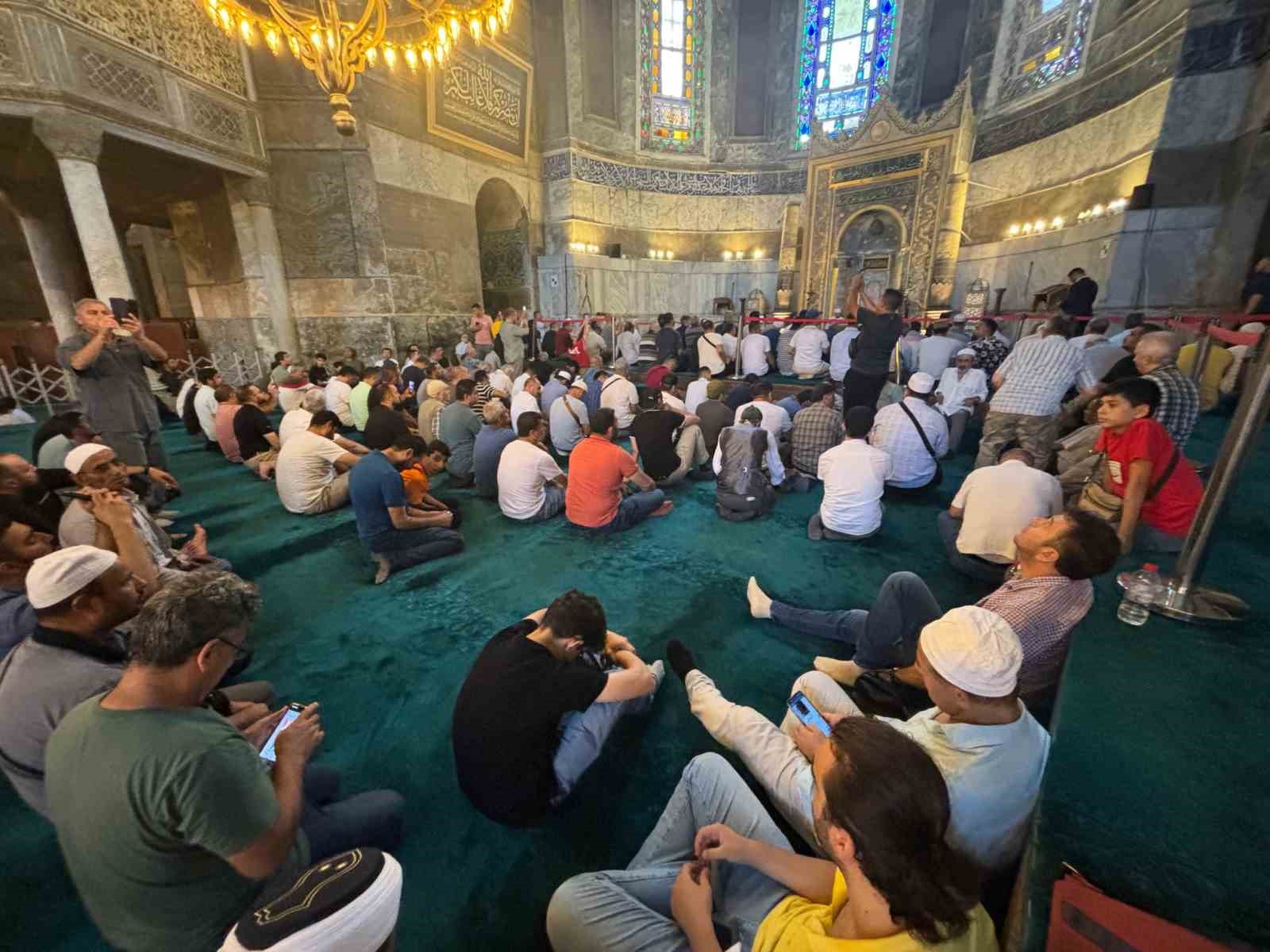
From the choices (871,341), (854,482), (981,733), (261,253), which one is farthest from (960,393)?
(261,253)

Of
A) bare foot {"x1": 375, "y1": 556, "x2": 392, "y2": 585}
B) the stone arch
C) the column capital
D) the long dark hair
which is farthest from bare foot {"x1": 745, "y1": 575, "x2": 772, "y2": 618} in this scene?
the stone arch

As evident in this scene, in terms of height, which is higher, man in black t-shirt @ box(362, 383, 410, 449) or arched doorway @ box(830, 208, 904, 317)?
arched doorway @ box(830, 208, 904, 317)

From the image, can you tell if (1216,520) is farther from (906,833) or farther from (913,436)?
(913,436)

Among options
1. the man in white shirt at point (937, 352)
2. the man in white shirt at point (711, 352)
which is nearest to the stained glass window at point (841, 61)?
the man in white shirt at point (711, 352)

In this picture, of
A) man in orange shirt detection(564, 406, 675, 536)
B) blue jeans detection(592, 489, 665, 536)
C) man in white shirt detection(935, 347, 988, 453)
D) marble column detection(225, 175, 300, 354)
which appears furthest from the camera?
marble column detection(225, 175, 300, 354)

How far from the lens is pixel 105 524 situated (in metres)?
2.34

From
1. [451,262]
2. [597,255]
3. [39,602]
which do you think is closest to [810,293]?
[597,255]

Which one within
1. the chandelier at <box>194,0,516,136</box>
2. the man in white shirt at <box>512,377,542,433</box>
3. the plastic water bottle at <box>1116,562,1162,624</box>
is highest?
the chandelier at <box>194,0,516,136</box>

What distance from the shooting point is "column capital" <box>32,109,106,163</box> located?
583 centimetres

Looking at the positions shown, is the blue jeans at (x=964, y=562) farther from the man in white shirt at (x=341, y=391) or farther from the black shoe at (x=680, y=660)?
the man in white shirt at (x=341, y=391)

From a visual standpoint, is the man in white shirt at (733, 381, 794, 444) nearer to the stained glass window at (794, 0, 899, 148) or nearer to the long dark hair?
the long dark hair

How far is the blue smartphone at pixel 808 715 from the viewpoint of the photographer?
167 centimetres

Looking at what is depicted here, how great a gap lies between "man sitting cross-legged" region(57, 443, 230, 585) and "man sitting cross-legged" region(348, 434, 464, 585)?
35.7 inches

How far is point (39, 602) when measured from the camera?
1292 millimetres
